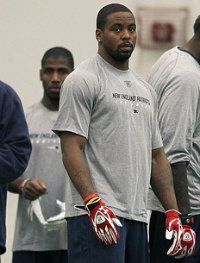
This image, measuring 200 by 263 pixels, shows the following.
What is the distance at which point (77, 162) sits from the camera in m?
5.30

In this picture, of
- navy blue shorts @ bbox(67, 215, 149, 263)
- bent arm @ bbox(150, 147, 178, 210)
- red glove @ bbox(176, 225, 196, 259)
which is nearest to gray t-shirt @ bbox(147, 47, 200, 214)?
bent arm @ bbox(150, 147, 178, 210)

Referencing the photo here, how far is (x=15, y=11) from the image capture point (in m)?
8.04

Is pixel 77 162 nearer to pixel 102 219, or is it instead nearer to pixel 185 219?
pixel 102 219

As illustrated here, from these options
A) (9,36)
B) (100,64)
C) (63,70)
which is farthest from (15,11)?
(100,64)

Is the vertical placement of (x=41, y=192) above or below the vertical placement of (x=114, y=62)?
below

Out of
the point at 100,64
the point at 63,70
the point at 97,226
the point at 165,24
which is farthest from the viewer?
the point at 165,24

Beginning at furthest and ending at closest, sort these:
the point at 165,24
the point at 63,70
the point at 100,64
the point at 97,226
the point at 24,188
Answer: the point at 165,24, the point at 63,70, the point at 24,188, the point at 100,64, the point at 97,226

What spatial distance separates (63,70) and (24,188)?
92 centimetres

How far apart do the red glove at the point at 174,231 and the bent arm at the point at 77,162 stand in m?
0.53

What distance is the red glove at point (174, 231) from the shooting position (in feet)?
18.4

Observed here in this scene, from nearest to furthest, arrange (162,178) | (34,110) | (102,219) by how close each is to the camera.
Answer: (102,219) → (162,178) → (34,110)

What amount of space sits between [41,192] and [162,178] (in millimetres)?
1124

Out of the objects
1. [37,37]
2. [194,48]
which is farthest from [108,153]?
[37,37]

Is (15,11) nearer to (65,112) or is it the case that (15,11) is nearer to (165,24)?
(165,24)
